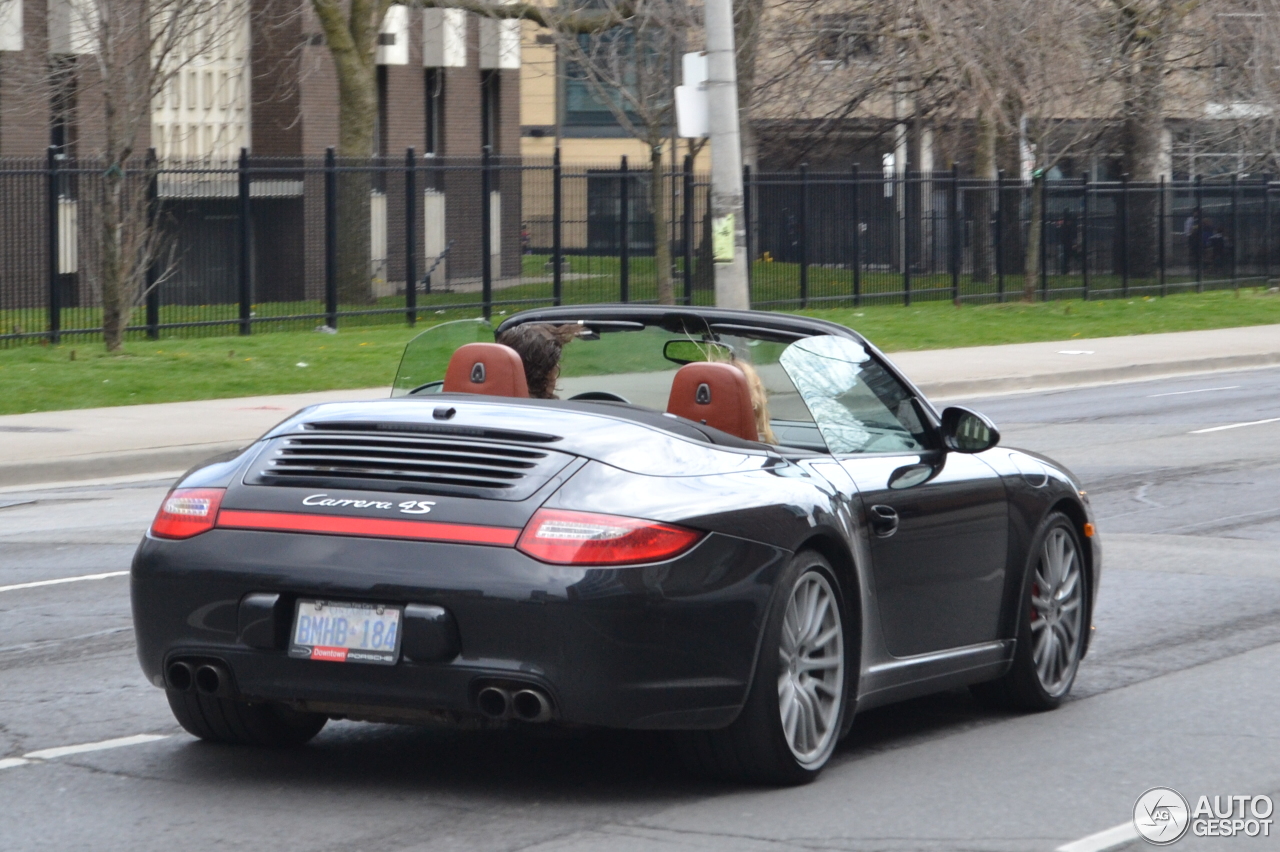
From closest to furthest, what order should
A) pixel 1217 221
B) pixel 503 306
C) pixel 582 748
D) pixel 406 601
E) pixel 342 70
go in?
pixel 406 601
pixel 582 748
pixel 503 306
pixel 342 70
pixel 1217 221

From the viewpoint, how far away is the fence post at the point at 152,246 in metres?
22.8

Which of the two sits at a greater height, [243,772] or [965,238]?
[965,238]

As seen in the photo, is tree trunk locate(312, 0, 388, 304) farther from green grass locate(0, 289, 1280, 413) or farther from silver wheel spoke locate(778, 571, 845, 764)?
silver wheel spoke locate(778, 571, 845, 764)

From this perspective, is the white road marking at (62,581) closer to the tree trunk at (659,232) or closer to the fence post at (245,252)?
the fence post at (245,252)

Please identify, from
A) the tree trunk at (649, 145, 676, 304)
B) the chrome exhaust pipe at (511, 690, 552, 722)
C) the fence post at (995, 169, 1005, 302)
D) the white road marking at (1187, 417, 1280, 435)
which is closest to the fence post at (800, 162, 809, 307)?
the tree trunk at (649, 145, 676, 304)

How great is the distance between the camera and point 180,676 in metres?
5.45

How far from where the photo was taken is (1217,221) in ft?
137

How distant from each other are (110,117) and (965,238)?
1850cm

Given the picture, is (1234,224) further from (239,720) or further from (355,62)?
(239,720)

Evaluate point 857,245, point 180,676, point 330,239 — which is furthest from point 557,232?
point 180,676

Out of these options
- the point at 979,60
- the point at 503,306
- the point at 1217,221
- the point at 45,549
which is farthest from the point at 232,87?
the point at 45,549

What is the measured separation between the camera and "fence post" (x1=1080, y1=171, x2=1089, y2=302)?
3716 cm

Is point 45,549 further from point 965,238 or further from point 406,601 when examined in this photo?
point 965,238

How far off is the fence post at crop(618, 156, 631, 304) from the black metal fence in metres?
0.06
